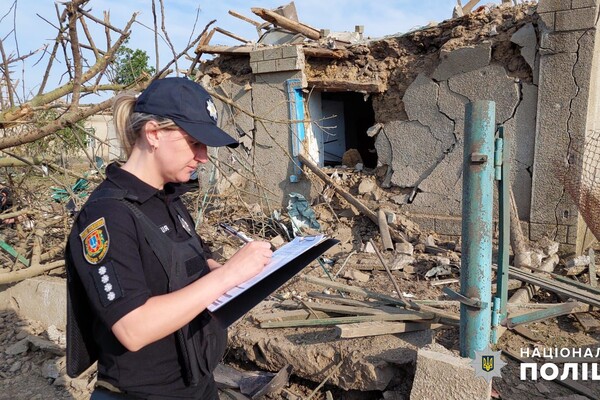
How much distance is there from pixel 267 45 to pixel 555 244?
5086 mm

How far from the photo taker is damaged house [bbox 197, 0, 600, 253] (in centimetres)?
545

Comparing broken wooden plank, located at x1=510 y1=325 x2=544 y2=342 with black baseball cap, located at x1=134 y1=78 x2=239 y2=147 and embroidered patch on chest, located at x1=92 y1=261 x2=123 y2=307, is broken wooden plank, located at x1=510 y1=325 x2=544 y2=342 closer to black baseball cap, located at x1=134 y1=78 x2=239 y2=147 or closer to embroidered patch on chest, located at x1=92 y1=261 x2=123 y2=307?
black baseball cap, located at x1=134 y1=78 x2=239 y2=147

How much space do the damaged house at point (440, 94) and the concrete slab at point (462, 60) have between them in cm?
1

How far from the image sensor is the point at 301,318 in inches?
146

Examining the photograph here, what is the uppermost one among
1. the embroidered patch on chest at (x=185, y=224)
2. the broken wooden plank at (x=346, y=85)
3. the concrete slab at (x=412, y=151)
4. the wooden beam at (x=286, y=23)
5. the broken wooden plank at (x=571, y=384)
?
the wooden beam at (x=286, y=23)

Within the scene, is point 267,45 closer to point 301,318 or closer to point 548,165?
point 548,165

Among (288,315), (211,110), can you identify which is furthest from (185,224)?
(288,315)

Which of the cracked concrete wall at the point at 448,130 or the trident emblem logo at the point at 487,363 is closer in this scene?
the trident emblem logo at the point at 487,363

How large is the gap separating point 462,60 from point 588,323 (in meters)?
3.55

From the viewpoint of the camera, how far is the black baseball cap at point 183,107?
1398 millimetres

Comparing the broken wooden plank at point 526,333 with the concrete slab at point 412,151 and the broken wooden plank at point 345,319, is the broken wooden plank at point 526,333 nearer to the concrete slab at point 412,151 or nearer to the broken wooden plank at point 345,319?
the broken wooden plank at point 345,319

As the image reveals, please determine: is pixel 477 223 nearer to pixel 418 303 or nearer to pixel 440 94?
pixel 418 303

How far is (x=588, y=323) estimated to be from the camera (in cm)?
389

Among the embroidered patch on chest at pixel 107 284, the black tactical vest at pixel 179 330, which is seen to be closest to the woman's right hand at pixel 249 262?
the black tactical vest at pixel 179 330
